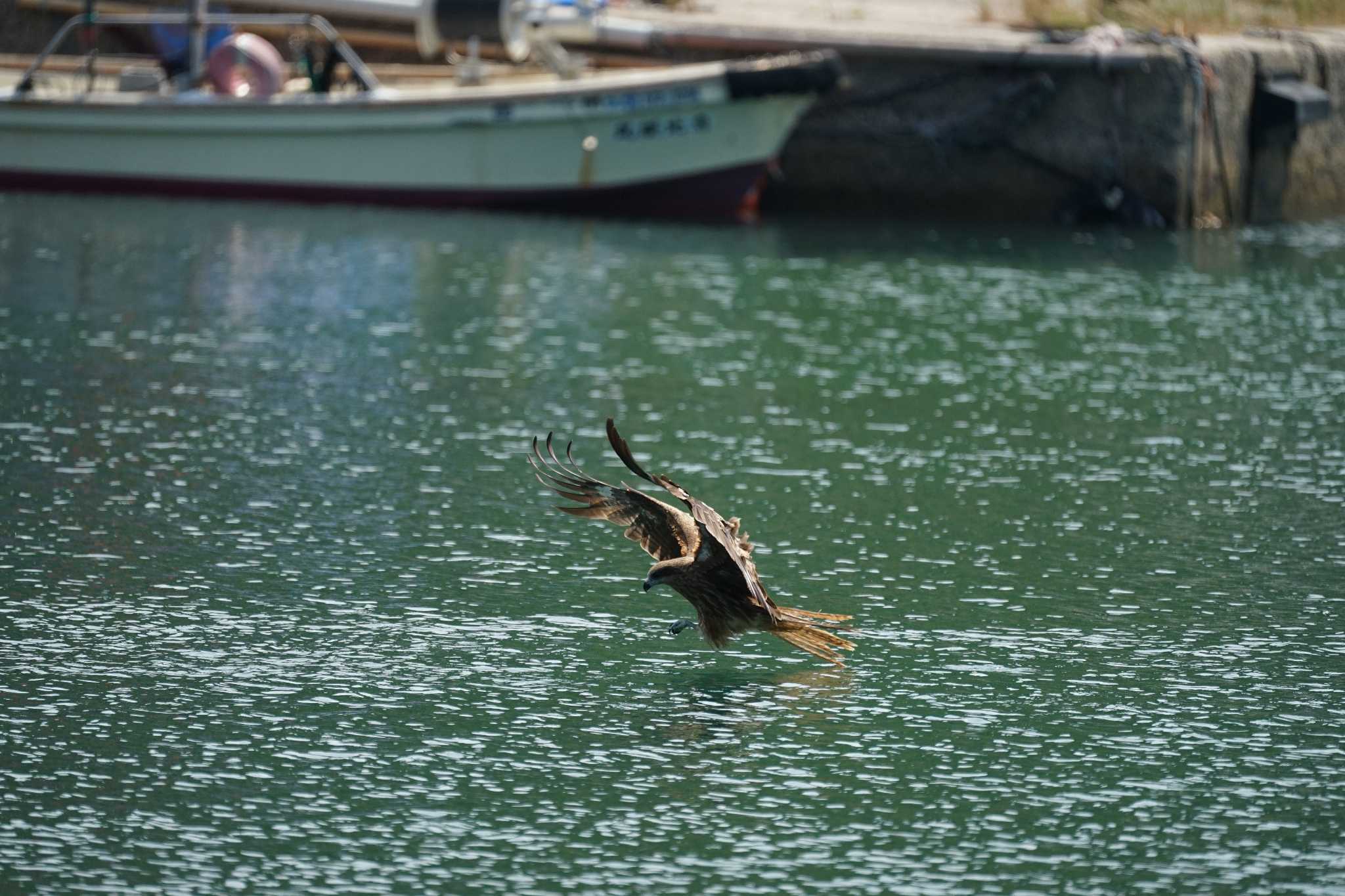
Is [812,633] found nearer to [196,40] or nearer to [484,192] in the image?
[484,192]

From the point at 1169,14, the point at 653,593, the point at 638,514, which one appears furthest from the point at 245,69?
the point at 638,514

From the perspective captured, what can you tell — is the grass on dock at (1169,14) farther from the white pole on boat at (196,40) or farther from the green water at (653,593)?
the white pole on boat at (196,40)

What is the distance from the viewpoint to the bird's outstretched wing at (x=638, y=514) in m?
7.67

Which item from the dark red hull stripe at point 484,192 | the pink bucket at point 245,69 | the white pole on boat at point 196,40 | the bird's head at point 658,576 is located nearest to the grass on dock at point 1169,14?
the dark red hull stripe at point 484,192

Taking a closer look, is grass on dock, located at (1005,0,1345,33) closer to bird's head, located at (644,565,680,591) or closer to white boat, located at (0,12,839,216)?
white boat, located at (0,12,839,216)

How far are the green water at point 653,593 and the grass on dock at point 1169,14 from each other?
7.31 metres

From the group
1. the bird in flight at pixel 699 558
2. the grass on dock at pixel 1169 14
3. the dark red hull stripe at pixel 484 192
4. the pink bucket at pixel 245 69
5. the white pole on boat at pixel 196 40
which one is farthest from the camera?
the grass on dock at pixel 1169 14

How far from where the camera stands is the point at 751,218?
2223 cm

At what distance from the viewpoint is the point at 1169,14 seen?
2403 cm

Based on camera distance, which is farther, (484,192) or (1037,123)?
(1037,123)

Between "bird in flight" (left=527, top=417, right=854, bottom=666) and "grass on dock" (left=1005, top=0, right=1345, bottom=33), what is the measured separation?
1642 cm

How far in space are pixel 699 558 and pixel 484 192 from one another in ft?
47.4

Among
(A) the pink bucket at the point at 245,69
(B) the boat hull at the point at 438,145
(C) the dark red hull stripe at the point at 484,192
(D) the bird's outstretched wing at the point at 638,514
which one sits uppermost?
(A) the pink bucket at the point at 245,69

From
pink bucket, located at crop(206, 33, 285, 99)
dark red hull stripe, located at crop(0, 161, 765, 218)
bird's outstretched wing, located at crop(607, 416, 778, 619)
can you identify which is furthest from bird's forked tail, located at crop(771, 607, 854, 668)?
pink bucket, located at crop(206, 33, 285, 99)
